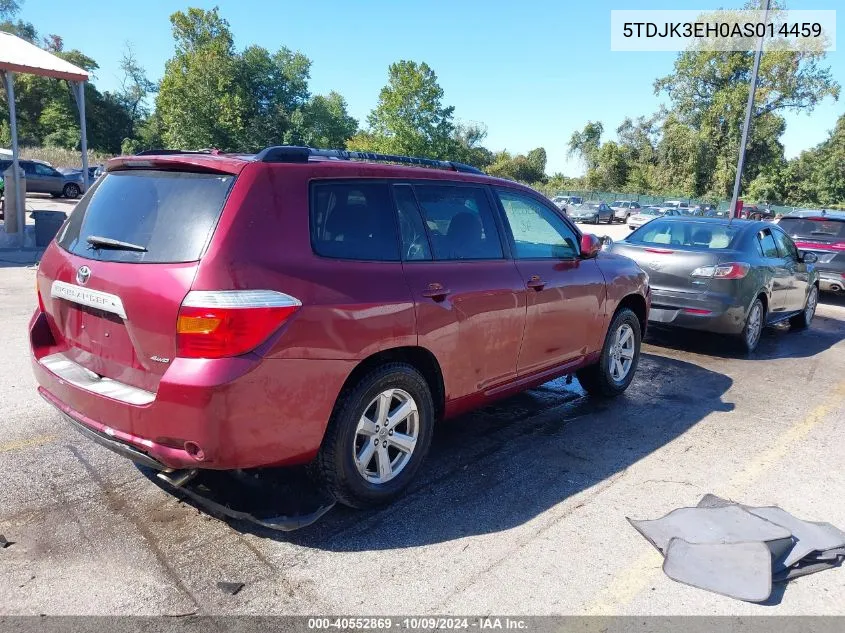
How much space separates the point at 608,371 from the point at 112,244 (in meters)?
3.98

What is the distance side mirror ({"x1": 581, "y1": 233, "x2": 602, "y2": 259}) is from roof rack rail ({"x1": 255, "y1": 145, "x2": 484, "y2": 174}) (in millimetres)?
1089

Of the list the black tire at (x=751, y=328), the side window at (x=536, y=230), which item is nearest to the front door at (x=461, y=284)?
the side window at (x=536, y=230)

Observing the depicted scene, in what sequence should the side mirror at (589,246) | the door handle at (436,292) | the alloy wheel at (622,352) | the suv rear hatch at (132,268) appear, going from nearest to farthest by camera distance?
the suv rear hatch at (132,268) < the door handle at (436,292) < the side mirror at (589,246) < the alloy wheel at (622,352)

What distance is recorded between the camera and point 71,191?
2827 cm

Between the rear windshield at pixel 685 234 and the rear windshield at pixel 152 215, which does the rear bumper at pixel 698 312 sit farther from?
the rear windshield at pixel 152 215

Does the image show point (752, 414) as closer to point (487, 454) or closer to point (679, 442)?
point (679, 442)

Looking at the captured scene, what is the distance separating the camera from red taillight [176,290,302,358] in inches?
108

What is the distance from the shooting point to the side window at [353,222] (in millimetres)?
3203

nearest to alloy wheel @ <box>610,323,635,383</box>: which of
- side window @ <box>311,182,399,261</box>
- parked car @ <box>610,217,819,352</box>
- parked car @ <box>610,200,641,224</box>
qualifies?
parked car @ <box>610,217,819,352</box>

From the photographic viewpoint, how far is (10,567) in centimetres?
288

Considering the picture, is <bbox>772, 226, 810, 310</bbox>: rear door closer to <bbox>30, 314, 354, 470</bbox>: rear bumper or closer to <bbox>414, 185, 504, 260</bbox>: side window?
<bbox>414, 185, 504, 260</bbox>: side window

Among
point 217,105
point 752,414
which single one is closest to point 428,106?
point 217,105

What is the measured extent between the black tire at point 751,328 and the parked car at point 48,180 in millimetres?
27559

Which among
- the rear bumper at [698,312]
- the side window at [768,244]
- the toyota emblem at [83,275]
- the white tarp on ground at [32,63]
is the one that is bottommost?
the rear bumper at [698,312]
